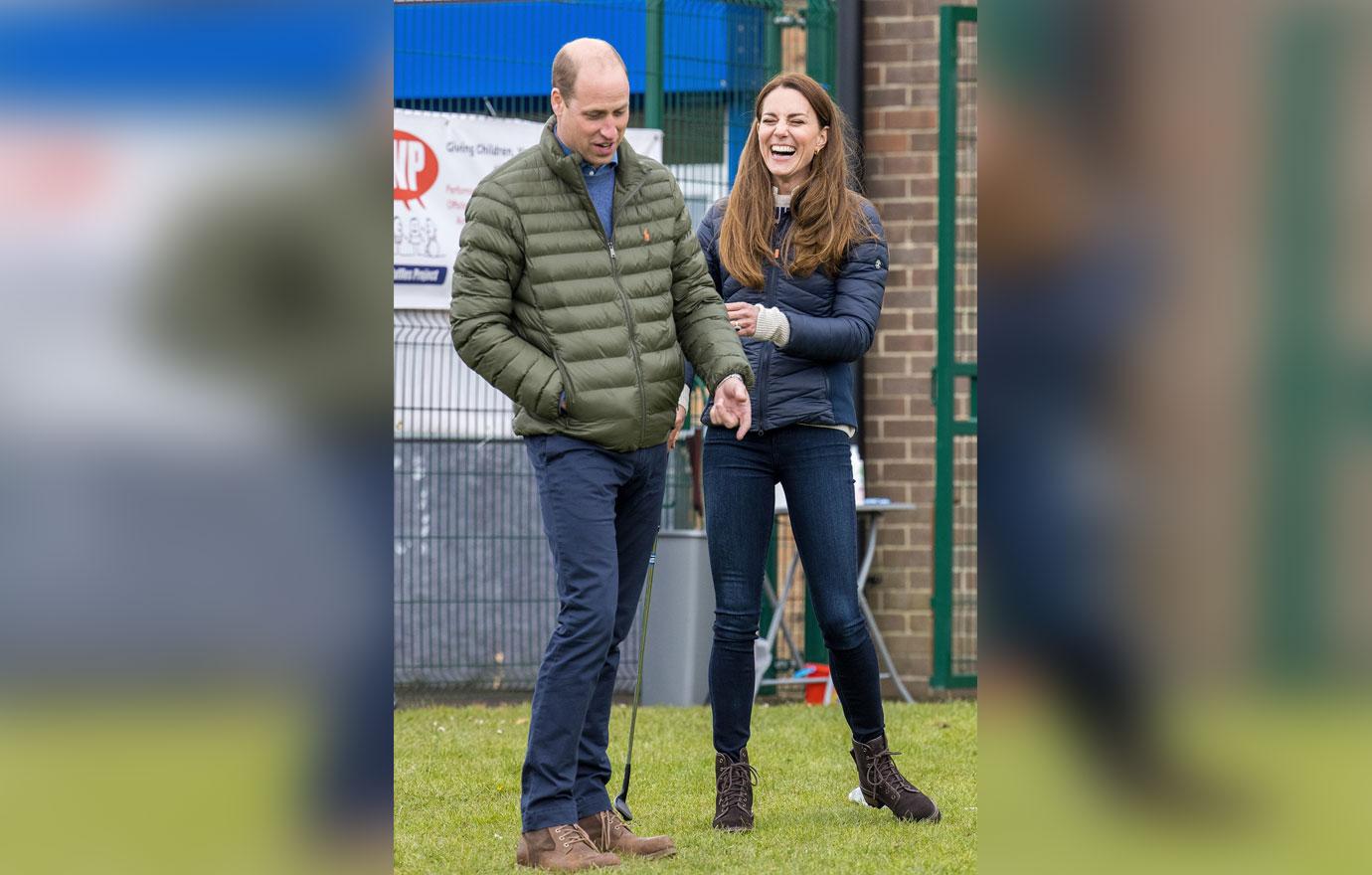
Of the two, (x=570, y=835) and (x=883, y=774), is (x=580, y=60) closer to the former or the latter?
(x=570, y=835)

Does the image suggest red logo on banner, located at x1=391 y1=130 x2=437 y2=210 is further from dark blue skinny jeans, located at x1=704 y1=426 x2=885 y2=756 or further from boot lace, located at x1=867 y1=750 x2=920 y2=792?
boot lace, located at x1=867 y1=750 x2=920 y2=792

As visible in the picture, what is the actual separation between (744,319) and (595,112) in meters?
0.77

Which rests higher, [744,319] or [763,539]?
[744,319]

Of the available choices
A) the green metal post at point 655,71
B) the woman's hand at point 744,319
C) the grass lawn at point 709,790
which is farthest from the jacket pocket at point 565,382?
the green metal post at point 655,71

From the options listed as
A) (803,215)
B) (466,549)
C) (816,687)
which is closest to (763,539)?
(803,215)

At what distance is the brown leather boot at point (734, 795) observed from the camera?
465 cm

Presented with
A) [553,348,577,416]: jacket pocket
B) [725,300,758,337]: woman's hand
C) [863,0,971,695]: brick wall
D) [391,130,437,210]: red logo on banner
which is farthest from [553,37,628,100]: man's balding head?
[863,0,971,695]: brick wall

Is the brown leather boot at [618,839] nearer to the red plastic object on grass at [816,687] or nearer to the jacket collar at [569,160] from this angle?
the jacket collar at [569,160]

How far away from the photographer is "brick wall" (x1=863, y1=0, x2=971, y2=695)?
26.5 feet

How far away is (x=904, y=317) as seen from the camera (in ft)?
26.6

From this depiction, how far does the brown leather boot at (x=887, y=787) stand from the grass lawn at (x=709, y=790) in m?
0.06
